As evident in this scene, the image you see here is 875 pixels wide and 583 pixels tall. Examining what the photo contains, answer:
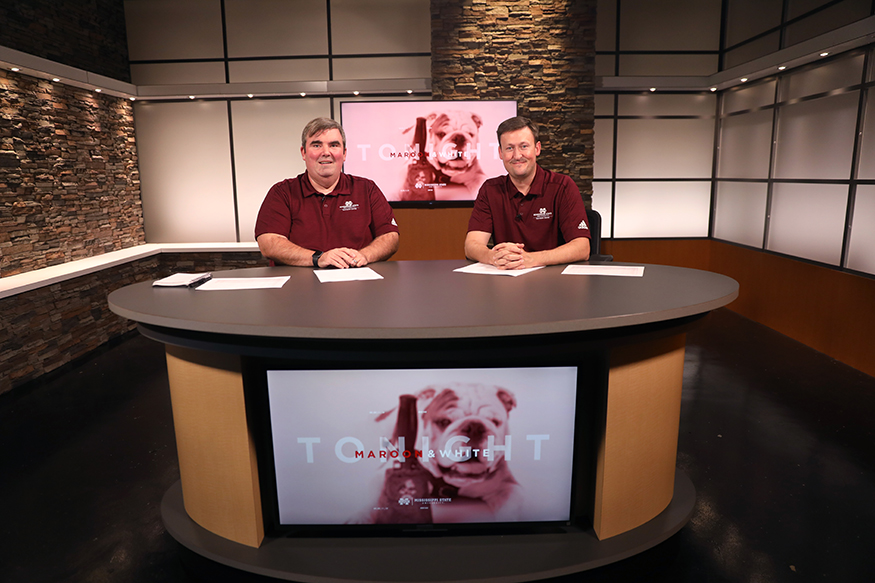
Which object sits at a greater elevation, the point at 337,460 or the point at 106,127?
the point at 106,127

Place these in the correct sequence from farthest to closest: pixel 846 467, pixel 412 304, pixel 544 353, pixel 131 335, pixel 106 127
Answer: pixel 106 127 → pixel 131 335 → pixel 846 467 → pixel 412 304 → pixel 544 353

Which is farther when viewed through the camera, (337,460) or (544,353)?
(337,460)

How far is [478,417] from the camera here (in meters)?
1.71

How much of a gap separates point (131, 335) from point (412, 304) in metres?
4.38

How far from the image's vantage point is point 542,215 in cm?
288

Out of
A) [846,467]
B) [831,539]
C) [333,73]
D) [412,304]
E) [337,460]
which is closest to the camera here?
[412,304]

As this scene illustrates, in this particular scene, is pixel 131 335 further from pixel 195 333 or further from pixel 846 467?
pixel 846 467

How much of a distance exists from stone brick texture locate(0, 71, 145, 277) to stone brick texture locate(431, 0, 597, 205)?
3.30 metres

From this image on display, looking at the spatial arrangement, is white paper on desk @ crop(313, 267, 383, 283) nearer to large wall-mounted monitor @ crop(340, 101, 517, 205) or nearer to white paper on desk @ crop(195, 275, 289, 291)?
white paper on desk @ crop(195, 275, 289, 291)

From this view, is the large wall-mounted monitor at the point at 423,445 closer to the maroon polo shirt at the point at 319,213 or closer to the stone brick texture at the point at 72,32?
the maroon polo shirt at the point at 319,213

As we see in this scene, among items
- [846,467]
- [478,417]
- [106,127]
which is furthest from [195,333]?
[106,127]

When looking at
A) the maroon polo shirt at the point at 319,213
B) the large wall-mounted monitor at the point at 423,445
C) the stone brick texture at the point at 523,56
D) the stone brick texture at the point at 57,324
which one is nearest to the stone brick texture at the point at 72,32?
the stone brick texture at the point at 57,324

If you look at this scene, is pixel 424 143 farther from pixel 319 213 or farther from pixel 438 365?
pixel 438 365

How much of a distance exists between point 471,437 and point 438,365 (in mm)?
258
